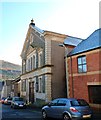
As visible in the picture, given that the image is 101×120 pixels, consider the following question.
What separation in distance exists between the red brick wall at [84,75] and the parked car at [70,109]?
6.39 m

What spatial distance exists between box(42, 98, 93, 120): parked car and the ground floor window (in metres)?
5.92

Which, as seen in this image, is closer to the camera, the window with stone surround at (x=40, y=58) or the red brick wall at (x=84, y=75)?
the red brick wall at (x=84, y=75)

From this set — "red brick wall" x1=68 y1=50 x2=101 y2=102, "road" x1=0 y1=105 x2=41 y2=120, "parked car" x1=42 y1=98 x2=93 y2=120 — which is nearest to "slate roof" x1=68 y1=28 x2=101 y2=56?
"red brick wall" x1=68 y1=50 x2=101 y2=102

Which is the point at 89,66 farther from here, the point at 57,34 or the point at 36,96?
the point at 36,96

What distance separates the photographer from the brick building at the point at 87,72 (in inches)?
813

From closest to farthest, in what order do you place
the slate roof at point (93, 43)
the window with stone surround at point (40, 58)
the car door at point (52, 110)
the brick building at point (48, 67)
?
the car door at point (52, 110), the slate roof at point (93, 43), the brick building at point (48, 67), the window with stone surround at point (40, 58)

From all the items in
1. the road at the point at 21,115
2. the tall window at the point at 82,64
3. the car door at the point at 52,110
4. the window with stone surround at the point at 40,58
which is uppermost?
the window with stone surround at the point at 40,58

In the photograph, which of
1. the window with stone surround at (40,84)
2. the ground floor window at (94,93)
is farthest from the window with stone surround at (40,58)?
the ground floor window at (94,93)

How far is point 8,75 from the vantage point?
98.4 meters

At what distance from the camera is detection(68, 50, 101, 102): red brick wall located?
20.7m

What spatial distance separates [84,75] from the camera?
883 inches

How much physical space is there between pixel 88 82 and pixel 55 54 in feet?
27.8

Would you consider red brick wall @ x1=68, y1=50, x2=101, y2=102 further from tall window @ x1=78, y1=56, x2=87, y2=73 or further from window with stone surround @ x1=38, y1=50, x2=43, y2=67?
window with stone surround @ x1=38, y1=50, x2=43, y2=67

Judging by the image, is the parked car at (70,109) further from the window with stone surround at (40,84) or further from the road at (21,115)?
the window with stone surround at (40,84)
